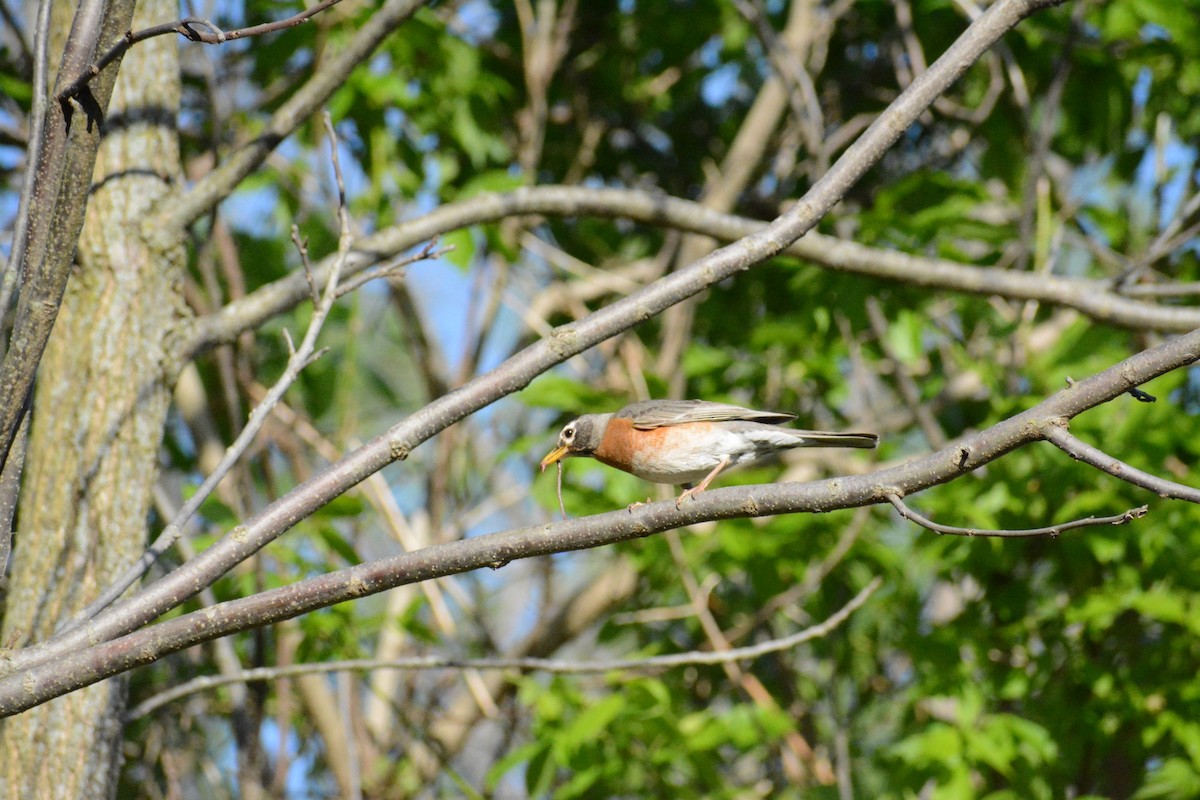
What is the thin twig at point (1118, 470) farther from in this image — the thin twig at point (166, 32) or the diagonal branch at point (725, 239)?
the diagonal branch at point (725, 239)

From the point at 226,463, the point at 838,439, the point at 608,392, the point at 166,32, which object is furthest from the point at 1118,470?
the point at 608,392

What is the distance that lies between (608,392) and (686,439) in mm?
1725

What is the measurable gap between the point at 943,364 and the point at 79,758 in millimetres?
5475

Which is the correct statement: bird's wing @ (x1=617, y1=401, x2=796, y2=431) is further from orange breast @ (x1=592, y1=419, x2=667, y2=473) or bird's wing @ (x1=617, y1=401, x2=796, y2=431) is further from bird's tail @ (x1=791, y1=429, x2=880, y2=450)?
bird's tail @ (x1=791, y1=429, x2=880, y2=450)

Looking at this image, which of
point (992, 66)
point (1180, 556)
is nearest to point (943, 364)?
point (992, 66)

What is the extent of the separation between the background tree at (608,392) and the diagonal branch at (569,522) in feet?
0.04

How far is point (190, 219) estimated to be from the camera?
374 centimetres

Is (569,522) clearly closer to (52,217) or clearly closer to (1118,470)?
(1118,470)

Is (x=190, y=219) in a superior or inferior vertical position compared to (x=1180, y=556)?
superior

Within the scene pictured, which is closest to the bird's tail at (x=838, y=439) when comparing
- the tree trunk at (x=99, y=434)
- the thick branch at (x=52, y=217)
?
the tree trunk at (x=99, y=434)

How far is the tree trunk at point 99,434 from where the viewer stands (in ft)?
10.6

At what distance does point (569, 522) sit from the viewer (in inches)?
96.2

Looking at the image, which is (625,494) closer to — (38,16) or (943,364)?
(943,364)

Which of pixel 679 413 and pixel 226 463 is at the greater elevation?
pixel 679 413
